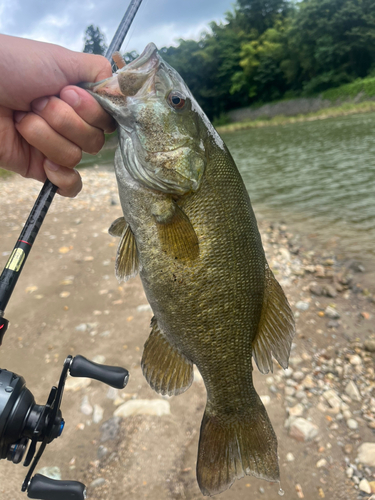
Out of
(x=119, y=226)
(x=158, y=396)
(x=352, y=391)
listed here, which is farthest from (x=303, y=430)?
(x=119, y=226)

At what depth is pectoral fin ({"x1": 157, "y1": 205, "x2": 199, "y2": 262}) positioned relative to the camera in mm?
1548

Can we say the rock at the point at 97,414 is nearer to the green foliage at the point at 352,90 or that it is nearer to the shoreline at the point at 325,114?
the shoreline at the point at 325,114

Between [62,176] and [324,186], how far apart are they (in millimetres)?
9140

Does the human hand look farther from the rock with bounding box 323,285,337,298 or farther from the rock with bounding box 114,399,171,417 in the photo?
the rock with bounding box 323,285,337,298

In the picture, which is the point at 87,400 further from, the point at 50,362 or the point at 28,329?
the point at 28,329

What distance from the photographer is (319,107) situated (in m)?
37.2

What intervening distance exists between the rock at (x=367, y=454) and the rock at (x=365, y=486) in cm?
13

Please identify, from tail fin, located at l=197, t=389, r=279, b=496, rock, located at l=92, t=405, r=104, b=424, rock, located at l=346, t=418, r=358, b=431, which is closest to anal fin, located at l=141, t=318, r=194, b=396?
tail fin, located at l=197, t=389, r=279, b=496

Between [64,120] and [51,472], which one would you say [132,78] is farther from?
[51,472]

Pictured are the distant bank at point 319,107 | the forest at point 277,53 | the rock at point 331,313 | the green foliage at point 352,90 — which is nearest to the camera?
the rock at point 331,313

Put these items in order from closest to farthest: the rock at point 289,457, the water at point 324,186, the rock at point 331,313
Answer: the rock at point 289,457
the rock at point 331,313
the water at point 324,186

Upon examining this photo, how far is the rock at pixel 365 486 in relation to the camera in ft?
7.63

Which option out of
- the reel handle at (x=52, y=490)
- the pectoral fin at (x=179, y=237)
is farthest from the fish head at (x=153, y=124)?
the reel handle at (x=52, y=490)

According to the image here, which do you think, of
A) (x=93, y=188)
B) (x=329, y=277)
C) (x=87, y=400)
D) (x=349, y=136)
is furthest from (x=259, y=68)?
(x=87, y=400)
